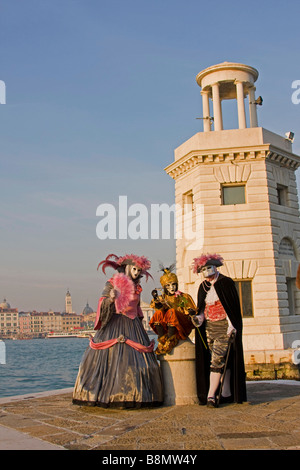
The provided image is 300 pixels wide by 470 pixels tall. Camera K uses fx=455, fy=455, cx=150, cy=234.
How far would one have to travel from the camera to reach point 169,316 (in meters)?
7.38

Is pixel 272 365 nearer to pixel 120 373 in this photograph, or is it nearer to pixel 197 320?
pixel 197 320

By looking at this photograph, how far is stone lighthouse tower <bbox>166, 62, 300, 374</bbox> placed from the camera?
15.4 m

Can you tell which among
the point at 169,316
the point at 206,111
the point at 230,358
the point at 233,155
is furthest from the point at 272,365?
the point at 206,111

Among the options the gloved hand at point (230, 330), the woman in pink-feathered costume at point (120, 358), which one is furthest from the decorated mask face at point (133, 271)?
the gloved hand at point (230, 330)

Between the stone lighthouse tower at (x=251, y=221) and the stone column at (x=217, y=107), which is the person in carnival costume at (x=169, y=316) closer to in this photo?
the stone lighthouse tower at (x=251, y=221)

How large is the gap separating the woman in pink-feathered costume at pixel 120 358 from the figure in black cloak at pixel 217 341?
0.75m

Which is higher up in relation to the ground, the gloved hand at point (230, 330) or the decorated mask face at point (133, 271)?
the decorated mask face at point (133, 271)

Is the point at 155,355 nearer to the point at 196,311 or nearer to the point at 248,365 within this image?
the point at 196,311

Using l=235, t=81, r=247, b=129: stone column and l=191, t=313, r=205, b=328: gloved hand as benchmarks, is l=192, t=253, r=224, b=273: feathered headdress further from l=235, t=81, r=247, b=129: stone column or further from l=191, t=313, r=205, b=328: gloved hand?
l=235, t=81, r=247, b=129: stone column

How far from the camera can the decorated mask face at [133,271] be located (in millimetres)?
7500

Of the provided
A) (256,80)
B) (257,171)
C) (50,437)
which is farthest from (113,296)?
(256,80)

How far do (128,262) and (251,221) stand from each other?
30.0ft

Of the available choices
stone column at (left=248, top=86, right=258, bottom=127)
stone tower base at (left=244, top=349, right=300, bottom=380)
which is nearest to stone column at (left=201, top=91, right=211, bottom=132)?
stone column at (left=248, top=86, right=258, bottom=127)
